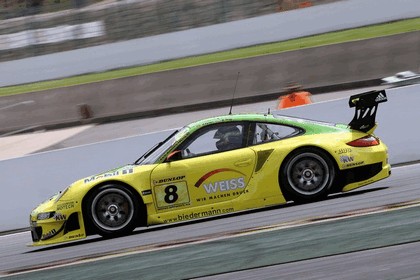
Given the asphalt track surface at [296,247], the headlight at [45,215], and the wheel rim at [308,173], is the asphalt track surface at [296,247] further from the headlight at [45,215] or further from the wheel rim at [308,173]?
the headlight at [45,215]

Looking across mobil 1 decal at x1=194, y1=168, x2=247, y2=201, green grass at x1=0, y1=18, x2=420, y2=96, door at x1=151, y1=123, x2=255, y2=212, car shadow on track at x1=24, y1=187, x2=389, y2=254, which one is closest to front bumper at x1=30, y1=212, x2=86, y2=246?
car shadow on track at x1=24, y1=187, x2=389, y2=254

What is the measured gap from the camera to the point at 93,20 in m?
26.3

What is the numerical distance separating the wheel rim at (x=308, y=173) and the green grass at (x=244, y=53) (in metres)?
13.1

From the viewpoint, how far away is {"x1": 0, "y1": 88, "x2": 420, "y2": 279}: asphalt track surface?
6.32 metres

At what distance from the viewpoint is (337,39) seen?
77.6 ft

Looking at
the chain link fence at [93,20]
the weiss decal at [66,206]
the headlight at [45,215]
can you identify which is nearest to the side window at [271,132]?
the weiss decal at [66,206]

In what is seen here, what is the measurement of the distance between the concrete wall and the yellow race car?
40.0 feet

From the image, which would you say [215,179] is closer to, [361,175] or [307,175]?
[307,175]

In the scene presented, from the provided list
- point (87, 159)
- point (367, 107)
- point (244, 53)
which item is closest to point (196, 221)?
point (367, 107)

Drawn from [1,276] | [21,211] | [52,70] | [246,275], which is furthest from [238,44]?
[246,275]

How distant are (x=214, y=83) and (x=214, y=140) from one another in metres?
13.1

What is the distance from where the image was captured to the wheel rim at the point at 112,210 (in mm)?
10164

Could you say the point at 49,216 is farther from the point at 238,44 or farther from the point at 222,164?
the point at 238,44

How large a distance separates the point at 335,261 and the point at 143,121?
1686 centimetres
